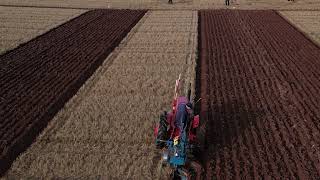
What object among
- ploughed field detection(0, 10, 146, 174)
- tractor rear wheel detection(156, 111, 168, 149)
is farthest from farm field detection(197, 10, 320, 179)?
ploughed field detection(0, 10, 146, 174)

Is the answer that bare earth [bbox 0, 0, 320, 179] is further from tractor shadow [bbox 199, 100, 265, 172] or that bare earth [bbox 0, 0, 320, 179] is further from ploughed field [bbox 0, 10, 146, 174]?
tractor shadow [bbox 199, 100, 265, 172]

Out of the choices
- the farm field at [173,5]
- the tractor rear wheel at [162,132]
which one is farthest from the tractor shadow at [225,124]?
the farm field at [173,5]

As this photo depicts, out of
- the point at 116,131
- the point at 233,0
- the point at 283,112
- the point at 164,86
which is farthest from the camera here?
the point at 233,0

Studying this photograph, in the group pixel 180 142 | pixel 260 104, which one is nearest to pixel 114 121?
pixel 180 142

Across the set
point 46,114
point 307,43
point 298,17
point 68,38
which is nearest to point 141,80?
point 46,114

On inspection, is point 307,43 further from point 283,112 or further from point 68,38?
point 68,38

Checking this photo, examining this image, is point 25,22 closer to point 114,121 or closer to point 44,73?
point 44,73

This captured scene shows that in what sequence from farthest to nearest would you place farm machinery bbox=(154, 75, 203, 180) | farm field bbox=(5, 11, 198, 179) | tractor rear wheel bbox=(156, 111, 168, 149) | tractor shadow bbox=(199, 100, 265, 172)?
tractor shadow bbox=(199, 100, 265, 172) → farm field bbox=(5, 11, 198, 179) → tractor rear wheel bbox=(156, 111, 168, 149) → farm machinery bbox=(154, 75, 203, 180)
